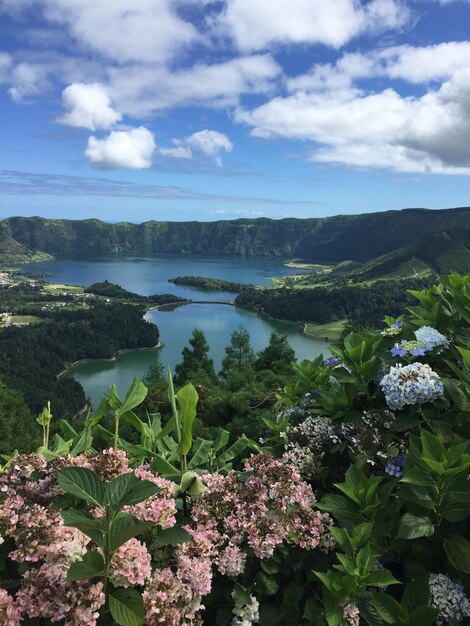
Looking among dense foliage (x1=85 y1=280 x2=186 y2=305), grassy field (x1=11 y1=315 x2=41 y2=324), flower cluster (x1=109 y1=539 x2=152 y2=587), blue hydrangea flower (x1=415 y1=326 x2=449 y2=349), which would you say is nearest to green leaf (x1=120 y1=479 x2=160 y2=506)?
flower cluster (x1=109 y1=539 x2=152 y2=587)

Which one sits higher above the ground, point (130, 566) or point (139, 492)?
point (139, 492)

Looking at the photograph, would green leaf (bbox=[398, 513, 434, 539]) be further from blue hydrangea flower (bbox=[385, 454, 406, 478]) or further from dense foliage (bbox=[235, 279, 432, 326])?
dense foliage (bbox=[235, 279, 432, 326])

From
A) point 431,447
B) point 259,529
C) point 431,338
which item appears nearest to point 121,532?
point 259,529

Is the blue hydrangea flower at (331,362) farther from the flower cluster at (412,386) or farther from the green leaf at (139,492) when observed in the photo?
the green leaf at (139,492)

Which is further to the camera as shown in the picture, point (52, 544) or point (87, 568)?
point (52, 544)

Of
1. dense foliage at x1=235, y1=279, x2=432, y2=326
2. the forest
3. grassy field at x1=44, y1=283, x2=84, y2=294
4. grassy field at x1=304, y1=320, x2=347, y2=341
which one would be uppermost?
dense foliage at x1=235, y1=279, x2=432, y2=326

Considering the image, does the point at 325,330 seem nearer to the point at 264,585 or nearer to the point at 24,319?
the point at 24,319

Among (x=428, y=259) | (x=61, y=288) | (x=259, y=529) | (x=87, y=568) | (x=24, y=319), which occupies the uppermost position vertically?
(x=87, y=568)
